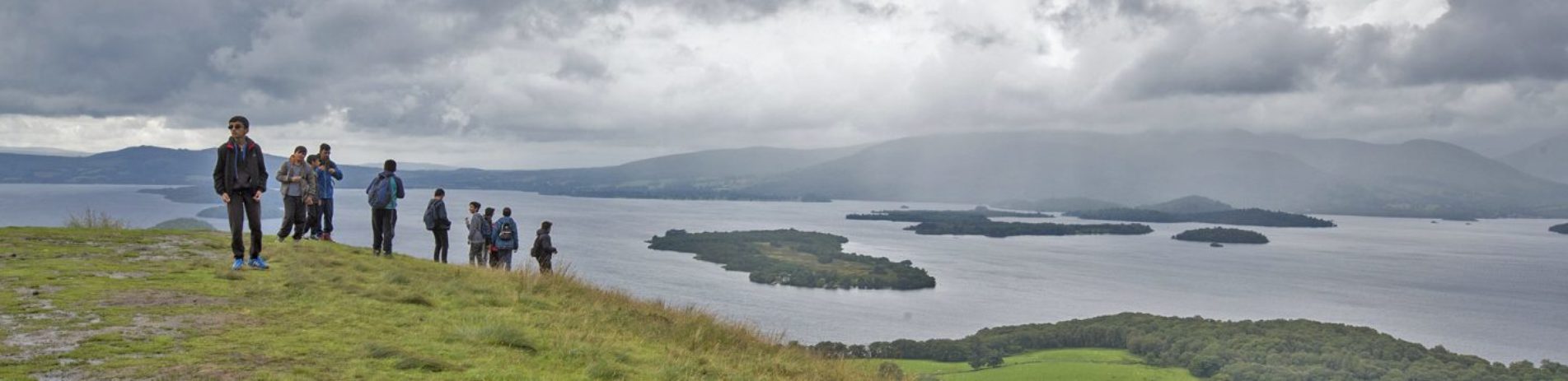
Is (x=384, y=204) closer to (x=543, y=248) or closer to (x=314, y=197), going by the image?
(x=314, y=197)

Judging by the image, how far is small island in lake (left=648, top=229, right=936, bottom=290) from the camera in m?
118

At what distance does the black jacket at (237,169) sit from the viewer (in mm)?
13242

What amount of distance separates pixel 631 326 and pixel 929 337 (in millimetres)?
70555

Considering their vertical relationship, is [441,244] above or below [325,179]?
below

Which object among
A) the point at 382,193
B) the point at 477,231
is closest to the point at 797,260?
the point at 477,231

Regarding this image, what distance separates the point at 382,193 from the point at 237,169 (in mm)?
6847

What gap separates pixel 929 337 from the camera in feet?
266

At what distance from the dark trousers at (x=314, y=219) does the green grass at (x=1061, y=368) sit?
4480 centimetres

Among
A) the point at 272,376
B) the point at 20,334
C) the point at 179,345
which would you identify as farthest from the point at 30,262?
the point at 272,376

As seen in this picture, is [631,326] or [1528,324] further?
[1528,324]

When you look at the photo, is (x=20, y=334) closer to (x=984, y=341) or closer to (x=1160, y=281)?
(x=984, y=341)

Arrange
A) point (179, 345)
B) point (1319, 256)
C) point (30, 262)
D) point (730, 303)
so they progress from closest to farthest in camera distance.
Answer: point (179, 345) → point (30, 262) → point (730, 303) → point (1319, 256)

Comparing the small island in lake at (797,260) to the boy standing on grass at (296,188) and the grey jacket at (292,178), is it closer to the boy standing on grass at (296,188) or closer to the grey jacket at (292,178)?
the boy standing on grass at (296,188)

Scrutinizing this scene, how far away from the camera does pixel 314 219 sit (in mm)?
21859
